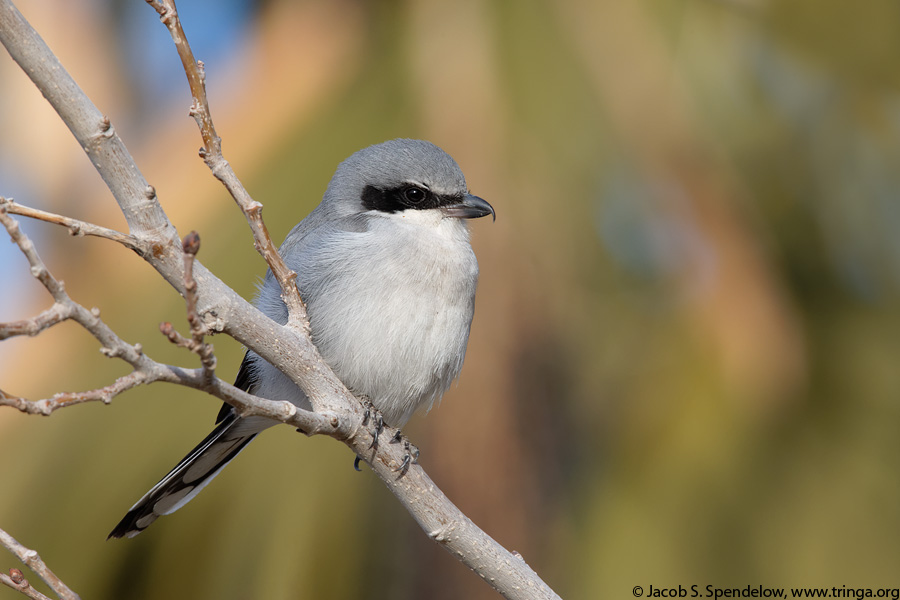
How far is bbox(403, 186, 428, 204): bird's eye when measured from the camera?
3.68 metres

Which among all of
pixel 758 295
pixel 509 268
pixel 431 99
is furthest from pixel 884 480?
pixel 431 99

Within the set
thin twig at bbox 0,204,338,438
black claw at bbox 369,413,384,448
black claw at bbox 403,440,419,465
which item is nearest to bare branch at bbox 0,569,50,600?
thin twig at bbox 0,204,338,438

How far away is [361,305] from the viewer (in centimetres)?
325

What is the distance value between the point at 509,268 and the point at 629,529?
1747 millimetres

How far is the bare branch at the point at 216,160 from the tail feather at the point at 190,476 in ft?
3.23

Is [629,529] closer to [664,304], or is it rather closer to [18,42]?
[664,304]

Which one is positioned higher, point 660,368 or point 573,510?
point 660,368

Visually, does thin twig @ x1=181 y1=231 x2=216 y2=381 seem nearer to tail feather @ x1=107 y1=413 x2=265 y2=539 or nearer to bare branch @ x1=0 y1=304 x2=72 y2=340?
bare branch @ x1=0 y1=304 x2=72 y2=340

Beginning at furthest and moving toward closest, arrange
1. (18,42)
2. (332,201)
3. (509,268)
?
(509,268) < (332,201) < (18,42)

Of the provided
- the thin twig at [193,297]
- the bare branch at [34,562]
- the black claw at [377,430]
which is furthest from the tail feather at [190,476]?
the thin twig at [193,297]

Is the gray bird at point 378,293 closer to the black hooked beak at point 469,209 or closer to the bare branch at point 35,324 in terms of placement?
the black hooked beak at point 469,209

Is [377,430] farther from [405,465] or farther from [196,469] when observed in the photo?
[196,469]

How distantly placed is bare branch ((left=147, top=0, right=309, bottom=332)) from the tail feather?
3.23ft

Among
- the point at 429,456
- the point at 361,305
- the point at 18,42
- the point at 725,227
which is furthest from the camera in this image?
the point at 725,227
